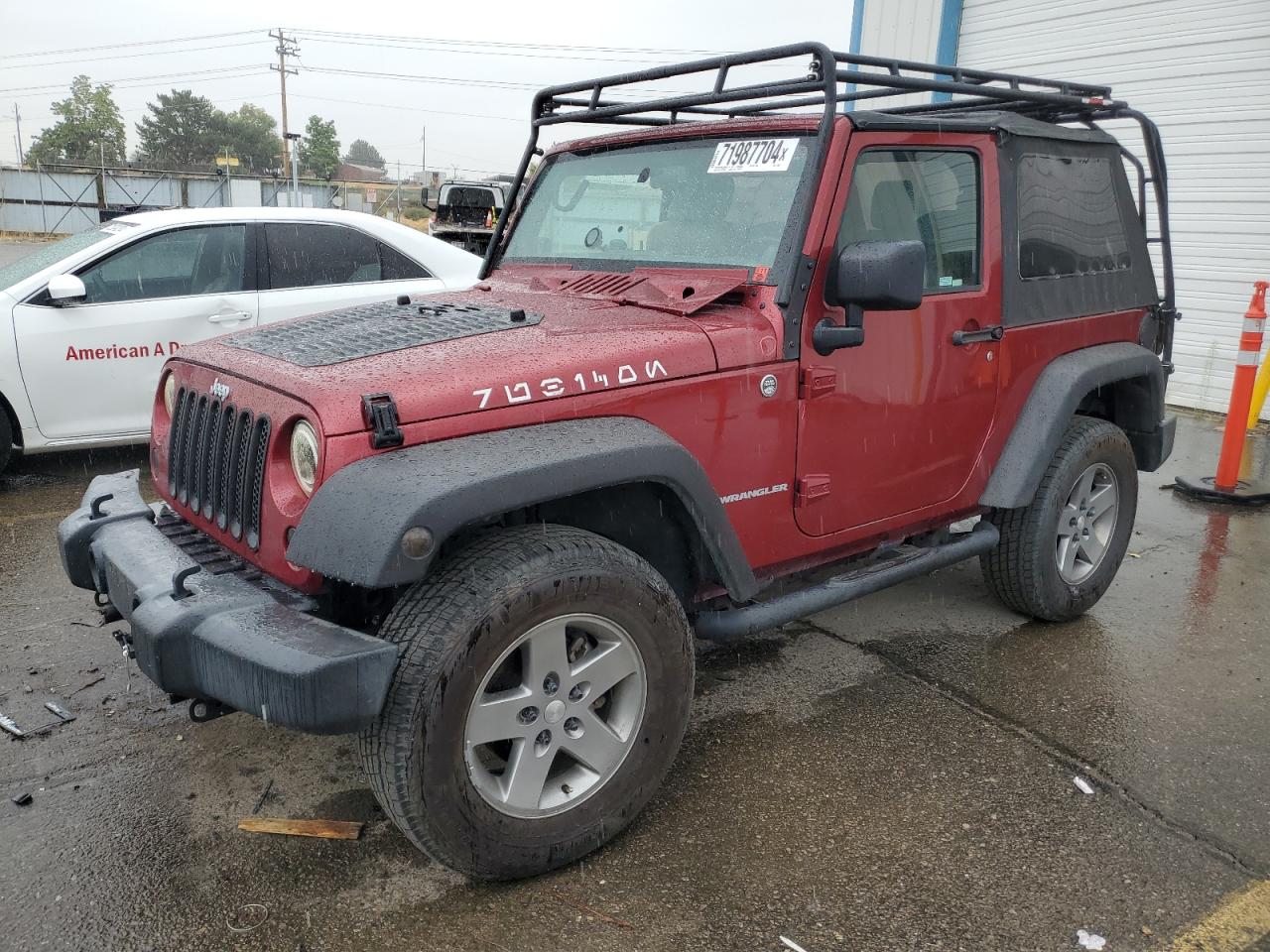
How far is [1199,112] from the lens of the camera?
29.0 ft

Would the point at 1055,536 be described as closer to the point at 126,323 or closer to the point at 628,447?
the point at 628,447

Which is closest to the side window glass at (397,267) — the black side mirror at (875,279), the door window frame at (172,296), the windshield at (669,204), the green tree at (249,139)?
the door window frame at (172,296)

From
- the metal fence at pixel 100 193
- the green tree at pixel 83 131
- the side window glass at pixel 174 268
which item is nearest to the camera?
the side window glass at pixel 174 268

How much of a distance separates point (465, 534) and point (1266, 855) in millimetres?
2408

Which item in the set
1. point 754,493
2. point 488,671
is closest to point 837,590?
point 754,493

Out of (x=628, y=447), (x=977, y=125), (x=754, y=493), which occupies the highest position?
(x=977, y=125)

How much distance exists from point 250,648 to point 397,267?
4880 mm

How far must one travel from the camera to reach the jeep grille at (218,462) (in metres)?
2.59

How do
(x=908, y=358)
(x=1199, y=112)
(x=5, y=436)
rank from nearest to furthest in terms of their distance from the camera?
(x=908, y=358), (x=5, y=436), (x=1199, y=112)

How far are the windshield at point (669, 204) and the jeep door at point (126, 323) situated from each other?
9.32 ft

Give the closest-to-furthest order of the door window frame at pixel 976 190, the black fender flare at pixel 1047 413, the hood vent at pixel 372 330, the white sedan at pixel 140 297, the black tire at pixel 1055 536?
the hood vent at pixel 372 330 < the door window frame at pixel 976 190 < the black fender flare at pixel 1047 413 < the black tire at pixel 1055 536 < the white sedan at pixel 140 297

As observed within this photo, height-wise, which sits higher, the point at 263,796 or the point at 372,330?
the point at 372,330

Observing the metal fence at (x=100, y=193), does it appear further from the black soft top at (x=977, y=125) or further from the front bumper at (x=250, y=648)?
the front bumper at (x=250, y=648)

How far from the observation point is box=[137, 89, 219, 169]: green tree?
87.7 metres
